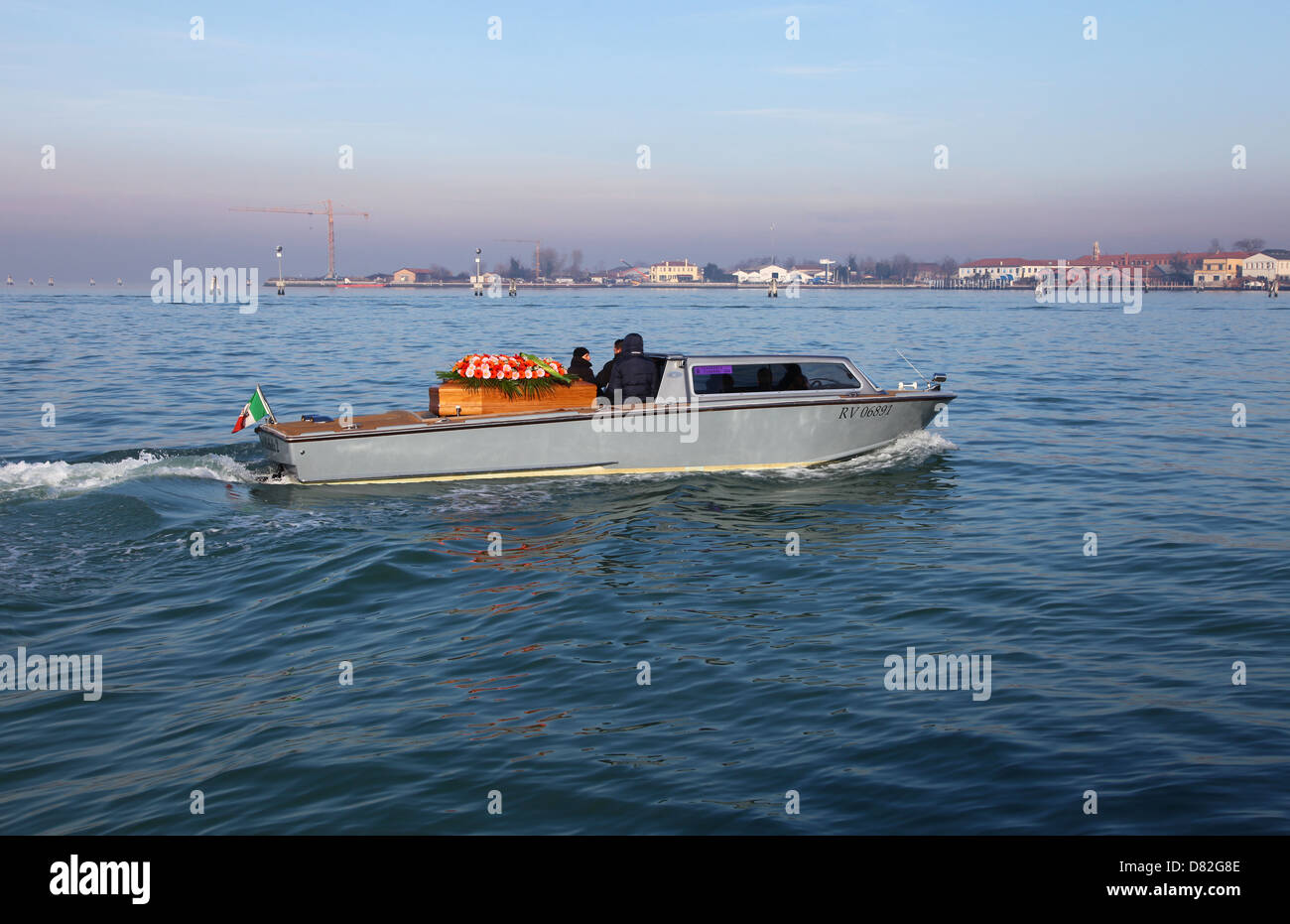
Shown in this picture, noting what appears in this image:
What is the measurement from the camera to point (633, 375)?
15477 millimetres

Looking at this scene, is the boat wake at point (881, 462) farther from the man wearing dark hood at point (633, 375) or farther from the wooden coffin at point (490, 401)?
the wooden coffin at point (490, 401)

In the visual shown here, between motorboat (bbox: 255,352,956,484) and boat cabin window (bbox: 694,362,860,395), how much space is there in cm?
2

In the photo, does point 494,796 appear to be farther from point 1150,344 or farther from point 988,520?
point 1150,344

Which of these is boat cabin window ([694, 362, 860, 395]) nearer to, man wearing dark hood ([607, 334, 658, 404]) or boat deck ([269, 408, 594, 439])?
man wearing dark hood ([607, 334, 658, 404])

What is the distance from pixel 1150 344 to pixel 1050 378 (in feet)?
73.4

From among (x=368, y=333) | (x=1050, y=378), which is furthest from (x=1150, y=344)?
(x=368, y=333)

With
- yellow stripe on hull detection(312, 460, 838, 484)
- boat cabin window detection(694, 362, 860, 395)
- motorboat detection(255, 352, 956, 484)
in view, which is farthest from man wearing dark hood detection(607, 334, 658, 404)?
yellow stripe on hull detection(312, 460, 838, 484)

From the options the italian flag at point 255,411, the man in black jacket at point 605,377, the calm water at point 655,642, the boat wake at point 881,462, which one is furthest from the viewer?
the boat wake at point 881,462

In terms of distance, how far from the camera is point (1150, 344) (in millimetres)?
52812

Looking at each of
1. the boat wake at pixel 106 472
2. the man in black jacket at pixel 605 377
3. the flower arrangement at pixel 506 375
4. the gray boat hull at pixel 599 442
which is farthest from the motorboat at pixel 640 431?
the boat wake at pixel 106 472

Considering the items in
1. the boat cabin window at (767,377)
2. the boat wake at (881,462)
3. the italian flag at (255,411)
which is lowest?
the boat wake at (881,462)

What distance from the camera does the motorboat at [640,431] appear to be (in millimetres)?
14703

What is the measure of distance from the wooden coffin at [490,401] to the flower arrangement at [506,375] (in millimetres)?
76

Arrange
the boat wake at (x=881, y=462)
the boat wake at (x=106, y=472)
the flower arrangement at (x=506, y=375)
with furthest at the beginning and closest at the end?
the boat wake at (x=881, y=462)
the flower arrangement at (x=506, y=375)
the boat wake at (x=106, y=472)
